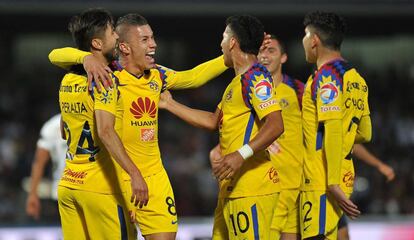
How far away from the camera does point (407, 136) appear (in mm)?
17266

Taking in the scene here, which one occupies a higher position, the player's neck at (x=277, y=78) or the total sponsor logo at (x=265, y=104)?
the player's neck at (x=277, y=78)

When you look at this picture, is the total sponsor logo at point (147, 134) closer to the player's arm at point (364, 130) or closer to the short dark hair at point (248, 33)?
the short dark hair at point (248, 33)

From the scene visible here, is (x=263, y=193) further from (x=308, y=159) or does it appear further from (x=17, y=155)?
(x=17, y=155)

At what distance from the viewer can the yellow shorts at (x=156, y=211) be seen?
22.5 ft

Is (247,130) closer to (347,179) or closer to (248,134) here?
(248,134)

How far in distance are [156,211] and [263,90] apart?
1.20 metres

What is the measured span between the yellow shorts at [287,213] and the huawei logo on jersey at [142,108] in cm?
159

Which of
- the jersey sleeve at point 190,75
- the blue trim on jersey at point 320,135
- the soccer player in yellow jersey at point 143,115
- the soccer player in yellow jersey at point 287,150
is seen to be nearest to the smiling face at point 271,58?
the soccer player in yellow jersey at point 287,150

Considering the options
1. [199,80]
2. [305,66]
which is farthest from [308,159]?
[305,66]

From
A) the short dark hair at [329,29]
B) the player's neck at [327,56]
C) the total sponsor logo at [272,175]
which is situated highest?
the short dark hair at [329,29]

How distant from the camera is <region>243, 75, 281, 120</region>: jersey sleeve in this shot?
263 inches

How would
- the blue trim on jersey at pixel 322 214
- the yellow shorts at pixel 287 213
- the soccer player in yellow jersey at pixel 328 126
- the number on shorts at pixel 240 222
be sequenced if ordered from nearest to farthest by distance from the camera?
the number on shorts at pixel 240 222, the soccer player in yellow jersey at pixel 328 126, the blue trim on jersey at pixel 322 214, the yellow shorts at pixel 287 213

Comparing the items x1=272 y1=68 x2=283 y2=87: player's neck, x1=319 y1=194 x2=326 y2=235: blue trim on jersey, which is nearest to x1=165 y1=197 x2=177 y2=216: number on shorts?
x1=319 y1=194 x2=326 y2=235: blue trim on jersey

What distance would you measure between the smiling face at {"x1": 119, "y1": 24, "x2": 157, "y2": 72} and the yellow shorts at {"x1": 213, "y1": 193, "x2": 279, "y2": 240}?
1.20 metres
